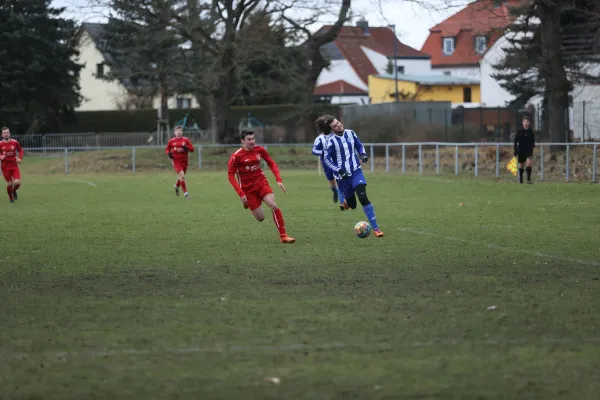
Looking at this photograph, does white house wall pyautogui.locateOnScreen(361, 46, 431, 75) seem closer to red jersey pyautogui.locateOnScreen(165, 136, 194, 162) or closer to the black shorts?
the black shorts

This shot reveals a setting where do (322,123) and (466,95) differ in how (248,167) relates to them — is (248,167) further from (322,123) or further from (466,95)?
(466,95)

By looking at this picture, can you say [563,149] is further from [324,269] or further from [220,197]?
[324,269]

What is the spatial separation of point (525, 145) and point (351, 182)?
1452cm

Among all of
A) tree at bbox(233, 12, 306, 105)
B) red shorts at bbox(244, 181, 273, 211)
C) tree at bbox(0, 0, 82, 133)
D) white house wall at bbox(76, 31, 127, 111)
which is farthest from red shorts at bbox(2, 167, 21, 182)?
white house wall at bbox(76, 31, 127, 111)

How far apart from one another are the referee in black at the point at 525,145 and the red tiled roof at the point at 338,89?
69.6 meters

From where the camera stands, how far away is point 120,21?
44.1 m

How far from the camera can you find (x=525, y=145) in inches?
1133

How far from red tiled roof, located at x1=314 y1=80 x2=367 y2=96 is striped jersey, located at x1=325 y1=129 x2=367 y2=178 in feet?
273

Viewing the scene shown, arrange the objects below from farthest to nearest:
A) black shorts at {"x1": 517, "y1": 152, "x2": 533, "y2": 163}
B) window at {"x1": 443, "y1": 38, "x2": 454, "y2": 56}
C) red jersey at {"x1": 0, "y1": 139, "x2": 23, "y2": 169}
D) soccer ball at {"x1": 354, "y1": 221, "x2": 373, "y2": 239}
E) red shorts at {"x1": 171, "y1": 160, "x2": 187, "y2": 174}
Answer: window at {"x1": 443, "y1": 38, "x2": 454, "y2": 56} → black shorts at {"x1": 517, "y1": 152, "x2": 533, "y2": 163} → red shorts at {"x1": 171, "y1": 160, "x2": 187, "y2": 174} → red jersey at {"x1": 0, "y1": 139, "x2": 23, "y2": 169} → soccer ball at {"x1": 354, "y1": 221, "x2": 373, "y2": 239}

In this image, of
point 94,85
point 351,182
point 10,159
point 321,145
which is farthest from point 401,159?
point 94,85

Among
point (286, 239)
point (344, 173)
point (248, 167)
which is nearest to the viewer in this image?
point (286, 239)

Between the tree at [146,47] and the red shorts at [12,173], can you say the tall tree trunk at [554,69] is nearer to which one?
the tree at [146,47]

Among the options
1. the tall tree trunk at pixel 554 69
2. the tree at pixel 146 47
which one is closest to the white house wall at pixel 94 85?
the tree at pixel 146 47

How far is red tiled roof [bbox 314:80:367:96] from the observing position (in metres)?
98.8
